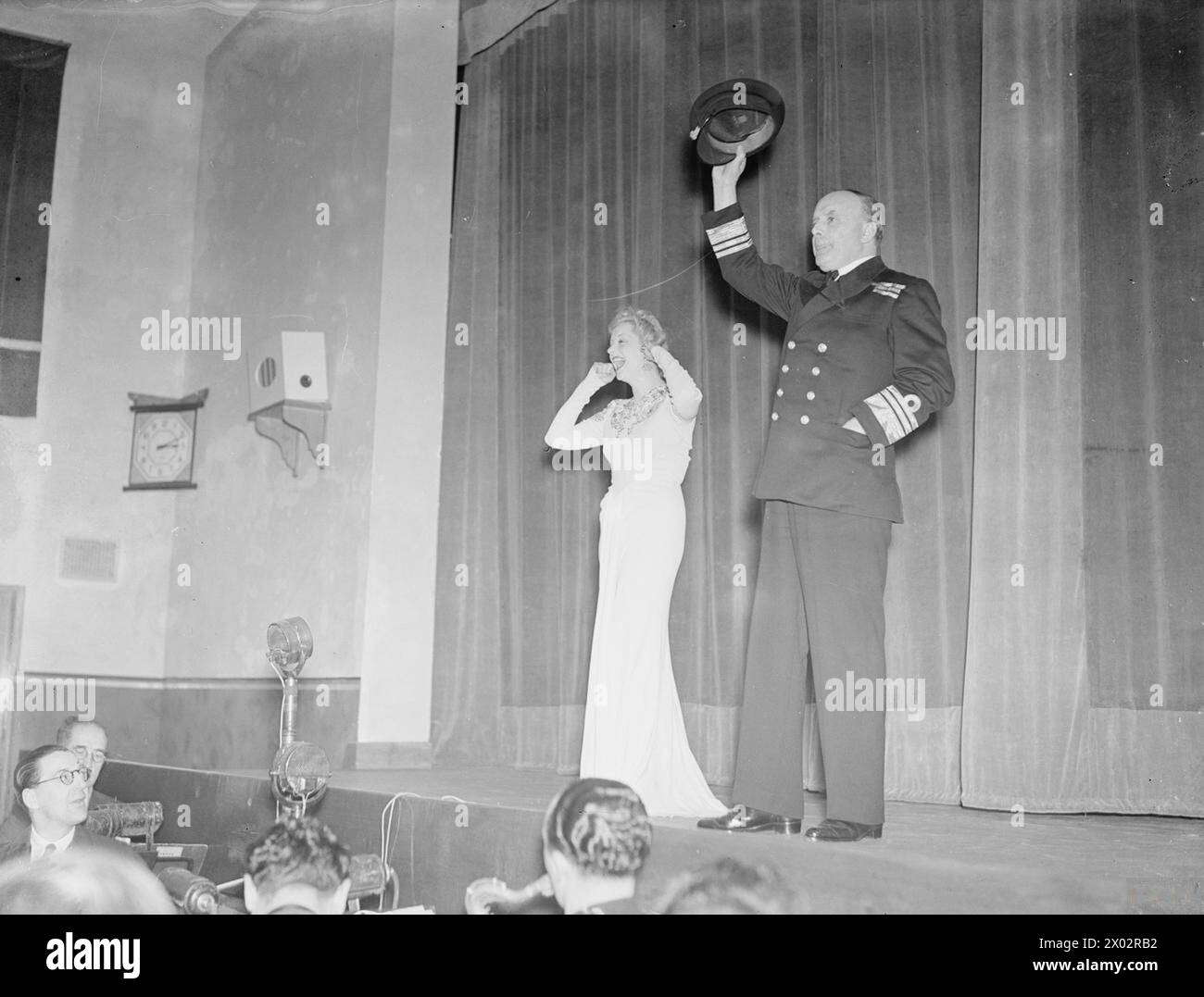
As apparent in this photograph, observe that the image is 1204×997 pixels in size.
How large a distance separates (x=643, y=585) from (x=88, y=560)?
3919mm

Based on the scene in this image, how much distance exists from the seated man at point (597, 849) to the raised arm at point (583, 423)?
2171 millimetres

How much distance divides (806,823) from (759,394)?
2.08 m

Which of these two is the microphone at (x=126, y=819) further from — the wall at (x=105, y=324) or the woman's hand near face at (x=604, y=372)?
the woman's hand near face at (x=604, y=372)

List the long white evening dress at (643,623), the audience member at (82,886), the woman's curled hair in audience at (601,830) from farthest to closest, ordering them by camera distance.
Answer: the long white evening dress at (643,623), the audience member at (82,886), the woman's curled hair in audience at (601,830)

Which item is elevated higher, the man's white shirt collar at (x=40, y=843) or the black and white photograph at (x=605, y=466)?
the black and white photograph at (x=605, y=466)

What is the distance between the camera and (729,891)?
2846mm

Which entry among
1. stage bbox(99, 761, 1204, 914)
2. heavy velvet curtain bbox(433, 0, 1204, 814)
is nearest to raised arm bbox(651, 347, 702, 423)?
heavy velvet curtain bbox(433, 0, 1204, 814)

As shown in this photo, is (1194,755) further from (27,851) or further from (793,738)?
(27,851)

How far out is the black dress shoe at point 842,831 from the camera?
2.85m
